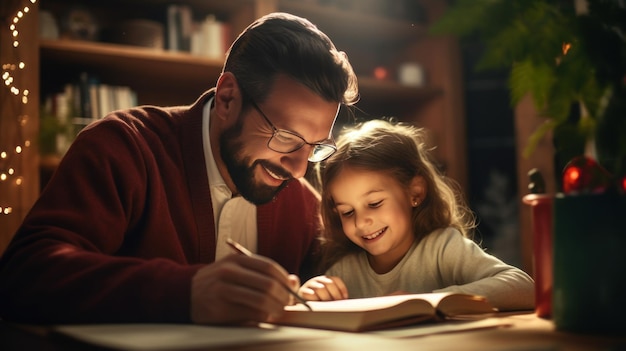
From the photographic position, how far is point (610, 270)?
790 millimetres

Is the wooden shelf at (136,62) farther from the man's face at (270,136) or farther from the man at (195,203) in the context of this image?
the man's face at (270,136)

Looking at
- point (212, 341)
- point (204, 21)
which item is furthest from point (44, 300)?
point (204, 21)

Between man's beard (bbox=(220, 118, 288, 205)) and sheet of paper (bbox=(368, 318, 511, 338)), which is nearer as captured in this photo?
sheet of paper (bbox=(368, 318, 511, 338))

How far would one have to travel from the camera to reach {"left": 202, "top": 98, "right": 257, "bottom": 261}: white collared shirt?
5.04 ft

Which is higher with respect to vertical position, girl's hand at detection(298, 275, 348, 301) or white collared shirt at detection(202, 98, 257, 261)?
white collared shirt at detection(202, 98, 257, 261)

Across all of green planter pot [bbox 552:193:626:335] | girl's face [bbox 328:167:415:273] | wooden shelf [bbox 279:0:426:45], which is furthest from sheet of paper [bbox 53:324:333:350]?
wooden shelf [bbox 279:0:426:45]

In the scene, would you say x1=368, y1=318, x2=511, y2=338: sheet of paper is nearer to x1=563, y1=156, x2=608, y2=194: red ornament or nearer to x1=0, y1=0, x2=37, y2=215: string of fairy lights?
x1=563, y1=156, x2=608, y2=194: red ornament

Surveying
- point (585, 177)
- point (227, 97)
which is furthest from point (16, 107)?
point (585, 177)

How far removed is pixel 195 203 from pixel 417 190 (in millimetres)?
599

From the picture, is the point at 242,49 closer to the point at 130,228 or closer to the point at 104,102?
the point at 130,228

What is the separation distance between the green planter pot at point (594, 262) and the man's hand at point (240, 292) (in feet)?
1.16

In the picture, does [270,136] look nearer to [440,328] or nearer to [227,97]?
[227,97]

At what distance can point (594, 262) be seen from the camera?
794 millimetres

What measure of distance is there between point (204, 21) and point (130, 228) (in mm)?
2130
